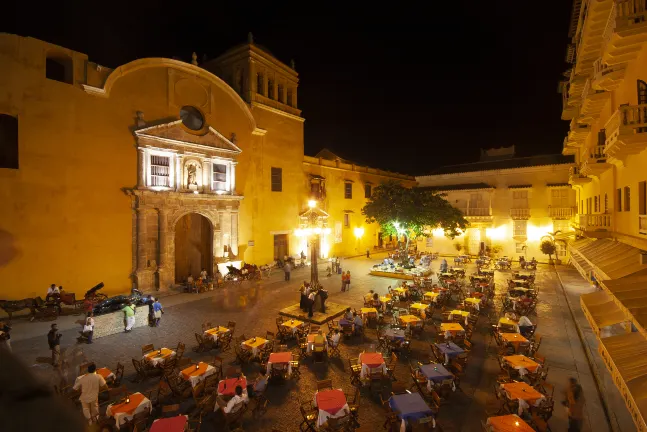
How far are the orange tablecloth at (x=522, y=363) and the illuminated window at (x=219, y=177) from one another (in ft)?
64.8

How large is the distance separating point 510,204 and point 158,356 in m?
34.1

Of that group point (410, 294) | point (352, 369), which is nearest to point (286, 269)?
point (410, 294)

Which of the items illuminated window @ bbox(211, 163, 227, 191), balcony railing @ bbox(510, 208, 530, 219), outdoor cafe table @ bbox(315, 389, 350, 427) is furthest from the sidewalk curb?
illuminated window @ bbox(211, 163, 227, 191)

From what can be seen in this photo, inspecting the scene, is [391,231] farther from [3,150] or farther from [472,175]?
[3,150]

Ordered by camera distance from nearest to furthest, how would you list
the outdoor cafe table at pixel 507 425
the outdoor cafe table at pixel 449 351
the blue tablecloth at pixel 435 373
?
the outdoor cafe table at pixel 507 425, the blue tablecloth at pixel 435 373, the outdoor cafe table at pixel 449 351

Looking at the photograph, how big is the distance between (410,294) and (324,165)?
18.6 meters

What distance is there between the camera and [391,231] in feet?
96.3

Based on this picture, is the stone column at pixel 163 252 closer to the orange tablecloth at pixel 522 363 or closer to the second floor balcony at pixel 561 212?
the orange tablecloth at pixel 522 363

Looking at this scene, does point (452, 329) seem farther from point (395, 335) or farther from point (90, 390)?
point (90, 390)

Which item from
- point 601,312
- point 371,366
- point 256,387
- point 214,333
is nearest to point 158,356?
point 214,333

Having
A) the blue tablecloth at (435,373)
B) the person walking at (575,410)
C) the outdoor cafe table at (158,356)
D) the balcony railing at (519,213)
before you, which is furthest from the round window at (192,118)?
the balcony railing at (519,213)

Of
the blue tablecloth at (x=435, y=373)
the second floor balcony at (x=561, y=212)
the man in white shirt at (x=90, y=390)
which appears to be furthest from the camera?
the second floor balcony at (x=561, y=212)

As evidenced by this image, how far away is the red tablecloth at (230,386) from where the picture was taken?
797 centimetres

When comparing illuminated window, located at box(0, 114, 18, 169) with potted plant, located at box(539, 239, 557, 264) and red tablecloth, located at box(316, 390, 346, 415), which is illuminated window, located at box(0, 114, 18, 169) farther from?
potted plant, located at box(539, 239, 557, 264)
